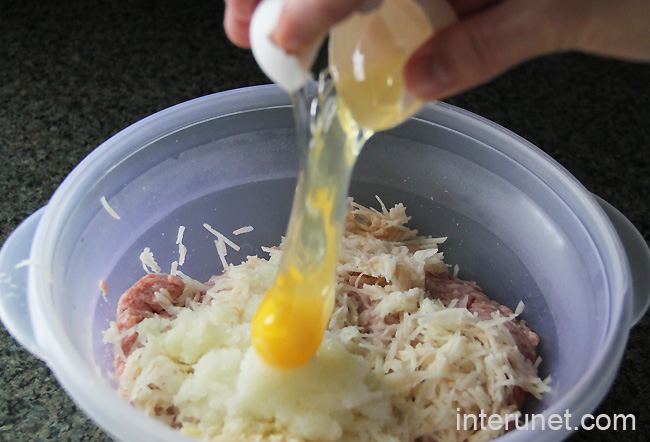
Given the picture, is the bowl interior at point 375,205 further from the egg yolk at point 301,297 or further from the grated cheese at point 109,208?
the egg yolk at point 301,297

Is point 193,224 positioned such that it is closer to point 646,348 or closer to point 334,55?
point 334,55

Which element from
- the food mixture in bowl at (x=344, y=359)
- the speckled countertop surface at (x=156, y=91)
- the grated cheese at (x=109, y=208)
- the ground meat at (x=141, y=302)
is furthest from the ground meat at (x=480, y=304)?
the grated cheese at (x=109, y=208)

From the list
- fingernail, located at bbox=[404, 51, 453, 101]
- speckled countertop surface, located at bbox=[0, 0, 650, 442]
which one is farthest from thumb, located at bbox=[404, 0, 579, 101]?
speckled countertop surface, located at bbox=[0, 0, 650, 442]

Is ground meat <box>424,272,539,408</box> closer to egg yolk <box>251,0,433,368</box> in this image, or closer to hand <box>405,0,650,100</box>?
egg yolk <box>251,0,433,368</box>

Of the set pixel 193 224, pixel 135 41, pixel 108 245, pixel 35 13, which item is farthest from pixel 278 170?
pixel 35 13

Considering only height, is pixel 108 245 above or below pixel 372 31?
below
